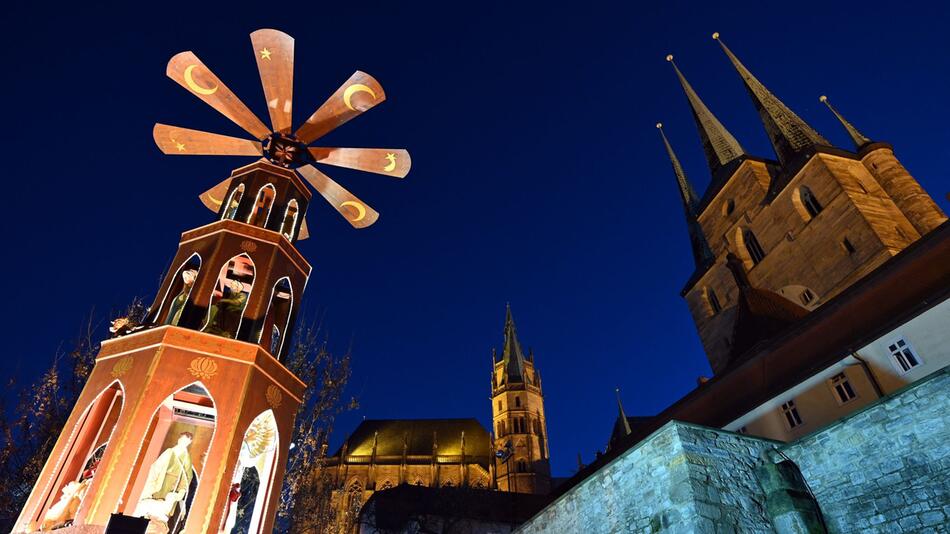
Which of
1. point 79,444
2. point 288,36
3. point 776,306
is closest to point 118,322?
point 79,444

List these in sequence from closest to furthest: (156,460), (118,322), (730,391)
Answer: (156,460) < (118,322) < (730,391)

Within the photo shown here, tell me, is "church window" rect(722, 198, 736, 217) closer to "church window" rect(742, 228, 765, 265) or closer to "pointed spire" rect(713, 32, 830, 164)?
"church window" rect(742, 228, 765, 265)

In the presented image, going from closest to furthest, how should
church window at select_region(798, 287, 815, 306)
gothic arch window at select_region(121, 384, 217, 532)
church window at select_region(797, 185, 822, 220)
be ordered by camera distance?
gothic arch window at select_region(121, 384, 217, 532) < church window at select_region(798, 287, 815, 306) < church window at select_region(797, 185, 822, 220)

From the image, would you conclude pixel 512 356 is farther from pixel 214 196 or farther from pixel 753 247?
pixel 214 196

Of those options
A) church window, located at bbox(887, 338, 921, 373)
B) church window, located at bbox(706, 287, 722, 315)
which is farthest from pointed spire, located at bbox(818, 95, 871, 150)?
church window, located at bbox(887, 338, 921, 373)

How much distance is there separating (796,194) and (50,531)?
102 ft

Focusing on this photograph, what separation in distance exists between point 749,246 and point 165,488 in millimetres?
31755

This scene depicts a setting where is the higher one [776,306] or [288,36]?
[776,306]

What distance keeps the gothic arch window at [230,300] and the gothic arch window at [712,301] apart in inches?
1171

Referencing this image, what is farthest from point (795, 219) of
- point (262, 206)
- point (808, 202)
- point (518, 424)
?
point (518, 424)

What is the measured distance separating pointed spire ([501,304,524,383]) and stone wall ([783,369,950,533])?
175 feet

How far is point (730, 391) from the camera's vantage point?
16234 mm

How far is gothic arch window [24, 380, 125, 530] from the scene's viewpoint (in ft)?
18.2

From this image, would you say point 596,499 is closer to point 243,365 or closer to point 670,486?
point 670,486
